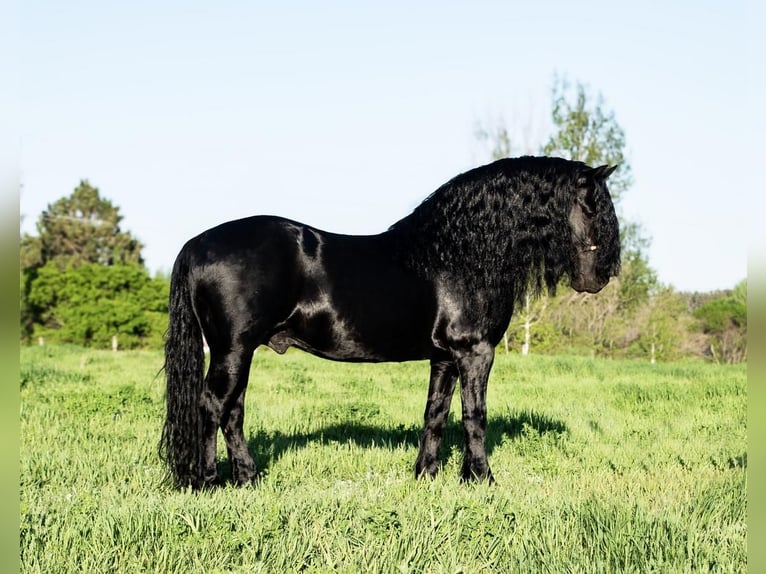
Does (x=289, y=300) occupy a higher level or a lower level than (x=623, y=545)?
higher

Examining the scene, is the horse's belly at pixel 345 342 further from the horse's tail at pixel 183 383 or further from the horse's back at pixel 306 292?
the horse's tail at pixel 183 383

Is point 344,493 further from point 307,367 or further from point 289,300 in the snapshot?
point 307,367

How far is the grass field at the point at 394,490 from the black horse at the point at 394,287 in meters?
0.57

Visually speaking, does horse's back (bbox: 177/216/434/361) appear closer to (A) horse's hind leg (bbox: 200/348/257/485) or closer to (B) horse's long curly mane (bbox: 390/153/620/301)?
(A) horse's hind leg (bbox: 200/348/257/485)

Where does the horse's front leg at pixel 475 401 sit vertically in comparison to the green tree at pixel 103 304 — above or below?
below

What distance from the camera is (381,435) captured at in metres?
7.45

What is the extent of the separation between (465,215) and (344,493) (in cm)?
224

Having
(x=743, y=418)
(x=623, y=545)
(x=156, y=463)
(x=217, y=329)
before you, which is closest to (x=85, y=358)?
(x=156, y=463)

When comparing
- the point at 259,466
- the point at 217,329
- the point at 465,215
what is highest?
the point at 465,215

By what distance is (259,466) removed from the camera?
6.04 meters

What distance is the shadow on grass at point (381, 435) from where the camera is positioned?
267 inches

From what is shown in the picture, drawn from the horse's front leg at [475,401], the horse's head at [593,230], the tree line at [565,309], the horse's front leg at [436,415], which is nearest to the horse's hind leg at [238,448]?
the horse's front leg at [436,415]

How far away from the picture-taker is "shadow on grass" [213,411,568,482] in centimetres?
678

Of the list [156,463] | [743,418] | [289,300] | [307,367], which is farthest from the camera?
[307,367]
